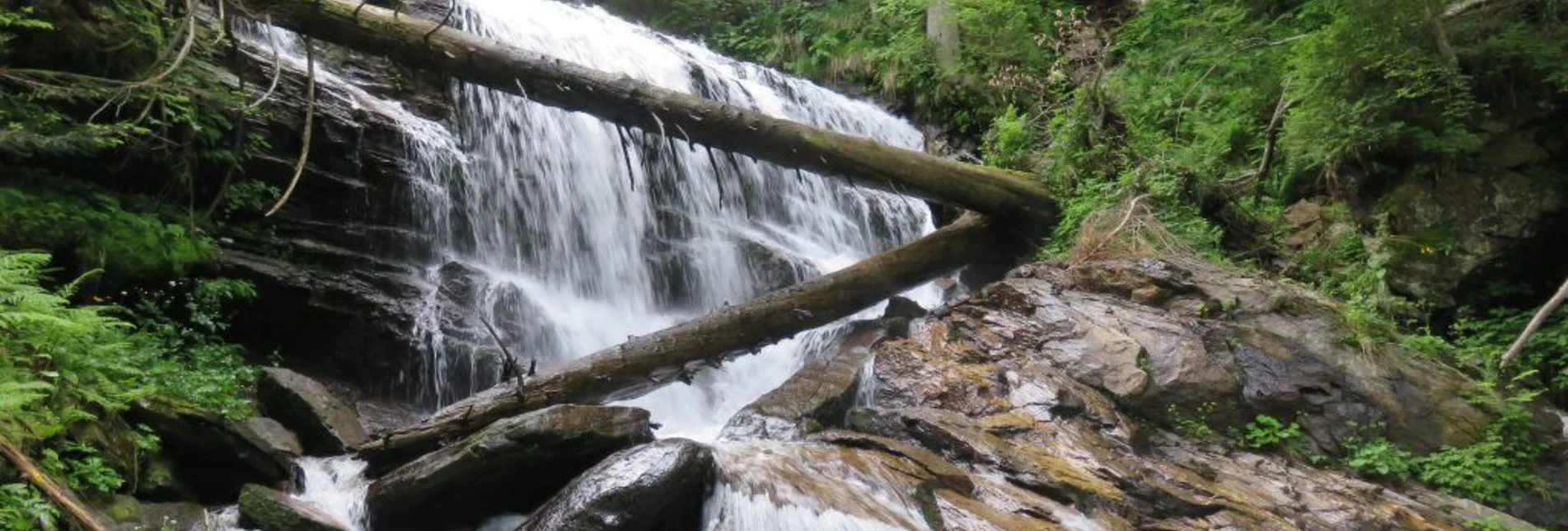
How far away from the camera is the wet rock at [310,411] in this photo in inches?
248

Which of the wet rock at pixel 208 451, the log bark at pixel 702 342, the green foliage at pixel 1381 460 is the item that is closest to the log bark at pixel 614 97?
the log bark at pixel 702 342

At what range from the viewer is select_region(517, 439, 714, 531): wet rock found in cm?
472

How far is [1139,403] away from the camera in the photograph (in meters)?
6.56

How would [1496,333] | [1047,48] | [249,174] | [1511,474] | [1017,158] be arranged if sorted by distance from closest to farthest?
[1511,474] < [1496,333] < [249,174] < [1017,158] < [1047,48]

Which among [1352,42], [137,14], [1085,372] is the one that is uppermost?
[137,14]

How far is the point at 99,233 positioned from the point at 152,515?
113 inches

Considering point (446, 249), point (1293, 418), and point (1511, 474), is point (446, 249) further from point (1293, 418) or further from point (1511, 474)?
point (1511, 474)

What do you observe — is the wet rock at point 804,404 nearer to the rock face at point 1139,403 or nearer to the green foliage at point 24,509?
the rock face at point 1139,403

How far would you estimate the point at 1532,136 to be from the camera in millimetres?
7145

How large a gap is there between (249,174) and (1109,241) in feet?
24.2

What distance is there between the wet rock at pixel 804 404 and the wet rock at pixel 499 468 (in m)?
1.08

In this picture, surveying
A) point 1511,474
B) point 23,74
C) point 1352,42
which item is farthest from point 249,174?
point 1511,474

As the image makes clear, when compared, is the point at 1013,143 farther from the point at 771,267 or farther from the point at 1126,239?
the point at 771,267

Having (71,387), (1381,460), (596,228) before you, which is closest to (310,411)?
(71,387)
